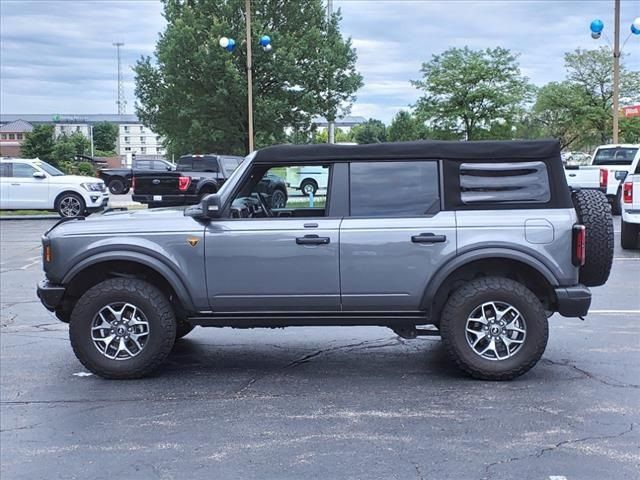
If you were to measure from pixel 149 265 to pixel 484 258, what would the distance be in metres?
2.59

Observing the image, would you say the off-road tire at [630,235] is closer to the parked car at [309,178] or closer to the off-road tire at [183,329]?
the parked car at [309,178]

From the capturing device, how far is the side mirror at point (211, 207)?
577 cm

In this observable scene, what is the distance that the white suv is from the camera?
22.3 meters

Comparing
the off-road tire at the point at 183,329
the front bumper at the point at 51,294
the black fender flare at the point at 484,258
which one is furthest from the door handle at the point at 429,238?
the front bumper at the point at 51,294

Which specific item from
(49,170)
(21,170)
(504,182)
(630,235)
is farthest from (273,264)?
(21,170)

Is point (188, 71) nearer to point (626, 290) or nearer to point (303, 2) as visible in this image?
point (303, 2)

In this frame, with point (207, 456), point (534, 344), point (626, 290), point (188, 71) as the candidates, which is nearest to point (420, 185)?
point (534, 344)

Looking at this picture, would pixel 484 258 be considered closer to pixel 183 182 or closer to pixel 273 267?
pixel 273 267

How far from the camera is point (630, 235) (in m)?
14.0

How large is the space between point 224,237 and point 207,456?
1.94 m

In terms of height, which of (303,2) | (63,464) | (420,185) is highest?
(303,2)

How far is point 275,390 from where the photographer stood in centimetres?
568

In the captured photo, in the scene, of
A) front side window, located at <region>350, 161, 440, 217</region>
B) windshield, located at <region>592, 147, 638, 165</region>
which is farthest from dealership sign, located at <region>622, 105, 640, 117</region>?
front side window, located at <region>350, 161, 440, 217</region>

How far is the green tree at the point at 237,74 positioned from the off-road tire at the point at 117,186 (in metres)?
3.65
